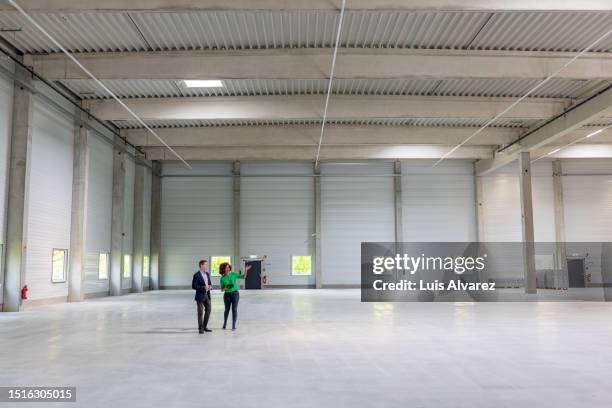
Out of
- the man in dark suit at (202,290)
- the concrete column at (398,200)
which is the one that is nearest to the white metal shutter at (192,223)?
the concrete column at (398,200)

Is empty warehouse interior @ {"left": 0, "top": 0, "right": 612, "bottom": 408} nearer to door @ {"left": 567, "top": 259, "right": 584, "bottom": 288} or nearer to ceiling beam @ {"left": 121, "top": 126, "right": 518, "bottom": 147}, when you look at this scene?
ceiling beam @ {"left": 121, "top": 126, "right": 518, "bottom": 147}

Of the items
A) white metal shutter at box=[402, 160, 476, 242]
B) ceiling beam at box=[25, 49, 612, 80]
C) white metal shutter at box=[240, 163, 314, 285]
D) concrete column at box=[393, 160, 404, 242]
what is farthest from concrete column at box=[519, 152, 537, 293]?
white metal shutter at box=[240, 163, 314, 285]

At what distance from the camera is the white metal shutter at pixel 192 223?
138ft

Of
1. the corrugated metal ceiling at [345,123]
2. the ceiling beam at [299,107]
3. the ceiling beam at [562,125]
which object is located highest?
the corrugated metal ceiling at [345,123]

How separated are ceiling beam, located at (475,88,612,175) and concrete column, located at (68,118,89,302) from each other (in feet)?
84.0

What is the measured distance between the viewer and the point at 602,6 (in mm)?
16422

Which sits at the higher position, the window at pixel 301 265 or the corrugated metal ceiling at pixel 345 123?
the corrugated metal ceiling at pixel 345 123

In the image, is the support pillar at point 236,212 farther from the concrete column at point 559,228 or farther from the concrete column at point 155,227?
the concrete column at point 559,228

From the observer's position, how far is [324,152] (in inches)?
1533

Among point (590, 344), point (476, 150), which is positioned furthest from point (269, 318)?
point (476, 150)

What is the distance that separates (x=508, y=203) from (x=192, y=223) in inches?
981

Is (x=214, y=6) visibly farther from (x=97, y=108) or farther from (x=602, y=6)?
(x=97, y=108)

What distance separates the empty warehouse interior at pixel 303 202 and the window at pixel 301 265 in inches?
6.2

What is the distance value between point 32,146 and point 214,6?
1230 centimetres
